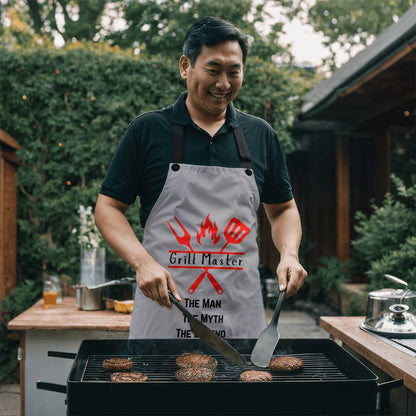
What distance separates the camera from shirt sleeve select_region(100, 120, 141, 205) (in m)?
1.97

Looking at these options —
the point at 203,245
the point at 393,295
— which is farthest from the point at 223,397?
the point at 393,295

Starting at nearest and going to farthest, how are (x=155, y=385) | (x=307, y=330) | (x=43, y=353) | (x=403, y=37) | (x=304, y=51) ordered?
(x=155, y=385) → (x=43, y=353) → (x=403, y=37) → (x=307, y=330) → (x=304, y=51)

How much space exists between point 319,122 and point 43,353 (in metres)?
5.95

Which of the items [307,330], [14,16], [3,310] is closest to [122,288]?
[3,310]

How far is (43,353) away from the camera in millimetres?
3438

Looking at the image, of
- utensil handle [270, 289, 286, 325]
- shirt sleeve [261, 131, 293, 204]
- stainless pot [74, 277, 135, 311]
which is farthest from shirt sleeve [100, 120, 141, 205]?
stainless pot [74, 277, 135, 311]

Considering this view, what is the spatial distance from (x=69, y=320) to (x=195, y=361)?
1.99 meters

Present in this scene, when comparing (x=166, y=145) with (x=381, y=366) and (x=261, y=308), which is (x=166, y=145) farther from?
(x=381, y=366)

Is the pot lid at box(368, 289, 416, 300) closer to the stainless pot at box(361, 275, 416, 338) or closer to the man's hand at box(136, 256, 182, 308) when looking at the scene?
the stainless pot at box(361, 275, 416, 338)

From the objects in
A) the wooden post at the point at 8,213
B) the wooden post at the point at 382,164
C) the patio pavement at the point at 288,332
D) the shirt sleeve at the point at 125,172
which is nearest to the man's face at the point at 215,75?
the shirt sleeve at the point at 125,172

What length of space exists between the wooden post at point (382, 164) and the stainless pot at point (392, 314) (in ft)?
17.7

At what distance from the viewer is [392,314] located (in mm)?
2291

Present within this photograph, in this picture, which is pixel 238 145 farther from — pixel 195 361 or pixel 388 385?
pixel 388 385

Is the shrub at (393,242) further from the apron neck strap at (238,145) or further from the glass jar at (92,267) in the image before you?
the apron neck strap at (238,145)
